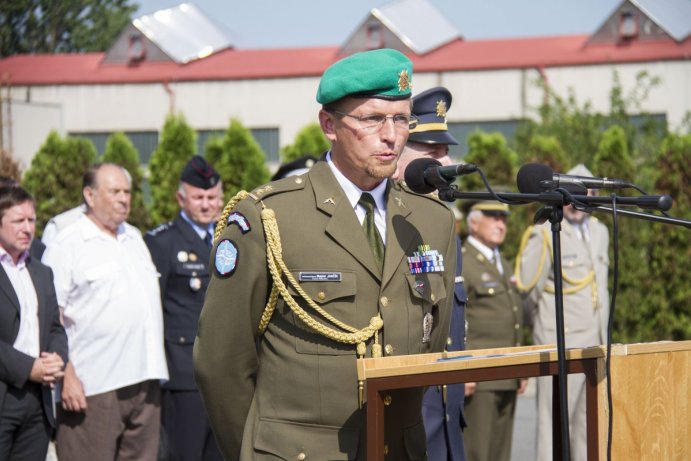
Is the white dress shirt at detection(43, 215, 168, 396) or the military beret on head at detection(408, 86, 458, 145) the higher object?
the military beret on head at detection(408, 86, 458, 145)

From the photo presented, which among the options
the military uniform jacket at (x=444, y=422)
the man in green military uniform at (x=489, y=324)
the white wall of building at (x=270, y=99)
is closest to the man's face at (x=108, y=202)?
the military uniform jacket at (x=444, y=422)

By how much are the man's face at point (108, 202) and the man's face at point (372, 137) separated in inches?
140

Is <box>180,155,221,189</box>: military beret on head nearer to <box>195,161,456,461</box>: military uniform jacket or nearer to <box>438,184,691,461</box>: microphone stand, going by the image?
<box>195,161,456,461</box>: military uniform jacket

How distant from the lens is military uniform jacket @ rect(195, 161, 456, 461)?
3.11 meters

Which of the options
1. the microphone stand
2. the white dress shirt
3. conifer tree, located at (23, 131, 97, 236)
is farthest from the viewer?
conifer tree, located at (23, 131, 97, 236)

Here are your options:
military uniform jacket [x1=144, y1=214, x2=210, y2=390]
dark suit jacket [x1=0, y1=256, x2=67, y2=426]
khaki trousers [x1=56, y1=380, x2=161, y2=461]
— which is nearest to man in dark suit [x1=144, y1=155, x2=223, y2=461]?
military uniform jacket [x1=144, y1=214, x2=210, y2=390]

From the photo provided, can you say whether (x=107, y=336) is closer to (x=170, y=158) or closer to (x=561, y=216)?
(x=561, y=216)

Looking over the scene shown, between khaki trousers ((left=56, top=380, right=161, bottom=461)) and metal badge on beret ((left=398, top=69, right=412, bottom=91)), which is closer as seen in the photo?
metal badge on beret ((left=398, top=69, right=412, bottom=91))

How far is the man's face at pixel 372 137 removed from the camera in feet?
10.5

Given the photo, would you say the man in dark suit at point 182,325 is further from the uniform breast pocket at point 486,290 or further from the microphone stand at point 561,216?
the microphone stand at point 561,216

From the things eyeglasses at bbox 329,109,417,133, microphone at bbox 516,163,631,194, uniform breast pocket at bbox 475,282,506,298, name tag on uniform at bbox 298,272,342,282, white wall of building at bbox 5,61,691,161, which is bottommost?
uniform breast pocket at bbox 475,282,506,298

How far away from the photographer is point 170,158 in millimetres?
15945

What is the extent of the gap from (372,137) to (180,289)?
13.8 feet

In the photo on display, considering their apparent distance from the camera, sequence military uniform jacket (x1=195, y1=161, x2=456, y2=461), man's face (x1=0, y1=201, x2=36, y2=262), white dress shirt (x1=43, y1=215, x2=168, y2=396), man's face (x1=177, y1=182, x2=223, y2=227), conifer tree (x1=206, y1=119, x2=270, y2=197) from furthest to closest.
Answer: conifer tree (x1=206, y1=119, x2=270, y2=197) → man's face (x1=177, y1=182, x2=223, y2=227) → white dress shirt (x1=43, y1=215, x2=168, y2=396) → man's face (x1=0, y1=201, x2=36, y2=262) → military uniform jacket (x1=195, y1=161, x2=456, y2=461)
